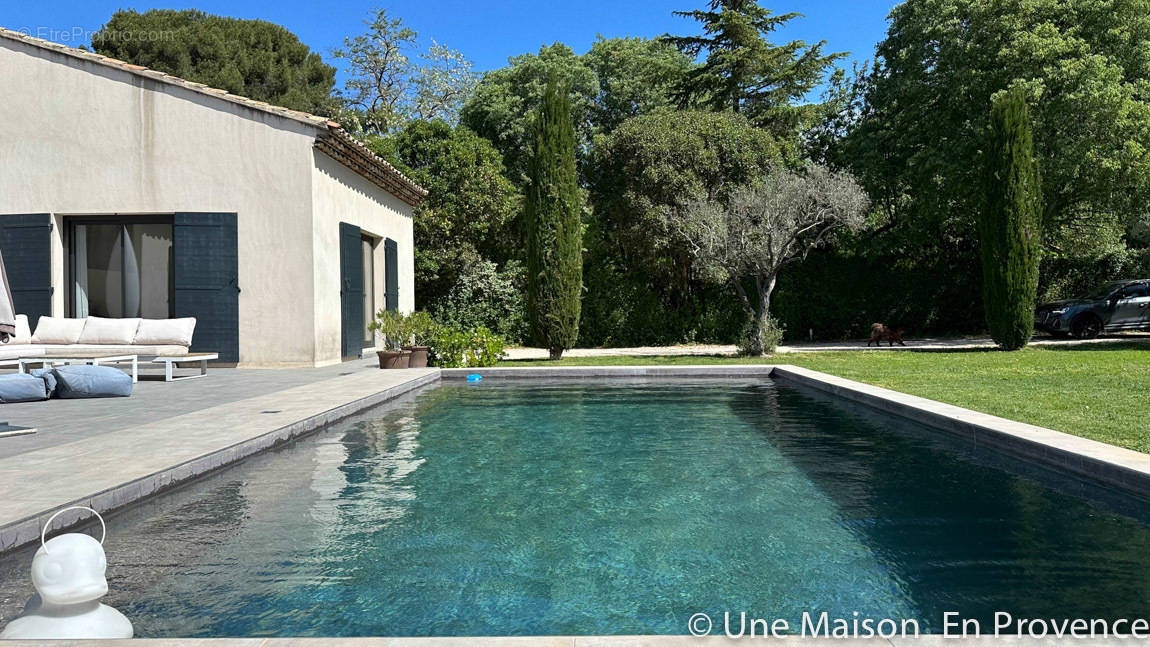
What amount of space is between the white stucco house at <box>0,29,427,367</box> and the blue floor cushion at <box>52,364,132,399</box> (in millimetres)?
3487

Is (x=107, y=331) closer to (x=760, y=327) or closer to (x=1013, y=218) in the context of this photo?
(x=760, y=327)

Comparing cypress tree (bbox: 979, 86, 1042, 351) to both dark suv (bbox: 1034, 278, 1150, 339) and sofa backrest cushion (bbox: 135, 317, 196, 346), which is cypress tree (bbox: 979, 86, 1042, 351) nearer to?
dark suv (bbox: 1034, 278, 1150, 339)

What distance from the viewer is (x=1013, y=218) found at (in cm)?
1493

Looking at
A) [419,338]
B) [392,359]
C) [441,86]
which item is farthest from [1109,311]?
Answer: [441,86]

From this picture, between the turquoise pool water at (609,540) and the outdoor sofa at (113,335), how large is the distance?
5.90 meters

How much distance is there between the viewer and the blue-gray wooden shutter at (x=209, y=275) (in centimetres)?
1202

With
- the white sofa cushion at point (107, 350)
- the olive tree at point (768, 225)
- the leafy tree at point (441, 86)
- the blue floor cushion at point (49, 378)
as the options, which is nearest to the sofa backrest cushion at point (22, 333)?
the white sofa cushion at point (107, 350)

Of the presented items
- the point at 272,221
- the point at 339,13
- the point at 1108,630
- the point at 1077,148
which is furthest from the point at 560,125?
the point at 339,13

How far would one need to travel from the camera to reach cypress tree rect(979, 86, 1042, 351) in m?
14.9

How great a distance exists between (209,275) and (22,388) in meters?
4.18

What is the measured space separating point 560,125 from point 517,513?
1169 centimetres

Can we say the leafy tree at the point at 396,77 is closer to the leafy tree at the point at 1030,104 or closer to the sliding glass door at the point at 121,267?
the leafy tree at the point at 1030,104

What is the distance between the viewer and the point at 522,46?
28.3 metres

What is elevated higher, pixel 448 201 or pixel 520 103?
pixel 520 103
